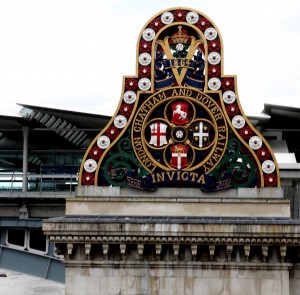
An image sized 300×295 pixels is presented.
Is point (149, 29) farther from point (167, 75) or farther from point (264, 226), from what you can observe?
point (264, 226)

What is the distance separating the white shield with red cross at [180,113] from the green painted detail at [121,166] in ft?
8.45

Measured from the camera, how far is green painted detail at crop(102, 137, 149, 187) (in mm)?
40156

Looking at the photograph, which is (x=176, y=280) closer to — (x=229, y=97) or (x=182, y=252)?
(x=182, y=252)

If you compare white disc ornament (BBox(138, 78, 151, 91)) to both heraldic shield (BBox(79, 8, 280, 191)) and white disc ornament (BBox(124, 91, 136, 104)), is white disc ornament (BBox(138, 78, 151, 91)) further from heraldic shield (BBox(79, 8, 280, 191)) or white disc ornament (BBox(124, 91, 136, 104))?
white disc ornament (BBox(124, 91, 136, 104))

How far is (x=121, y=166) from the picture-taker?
40.3 metres

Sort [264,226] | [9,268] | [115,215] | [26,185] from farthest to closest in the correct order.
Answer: [26,185] < [9,268] < [115,215] < [264,226]

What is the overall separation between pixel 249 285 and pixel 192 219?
13.1 feet

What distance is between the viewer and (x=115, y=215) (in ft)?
129

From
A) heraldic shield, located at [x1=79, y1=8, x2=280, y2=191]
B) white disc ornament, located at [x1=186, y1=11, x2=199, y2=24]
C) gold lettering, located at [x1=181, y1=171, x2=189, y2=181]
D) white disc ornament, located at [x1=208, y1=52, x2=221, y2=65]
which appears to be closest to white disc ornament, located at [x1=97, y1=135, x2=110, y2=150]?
heraldic shield, located at [x1=79, y1=8, x2=280, y2=191]

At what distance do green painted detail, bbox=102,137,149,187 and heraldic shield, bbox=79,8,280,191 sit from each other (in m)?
0.05

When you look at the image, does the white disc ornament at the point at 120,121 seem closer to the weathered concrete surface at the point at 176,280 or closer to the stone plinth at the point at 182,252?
the stone plinth at the point at 182,252

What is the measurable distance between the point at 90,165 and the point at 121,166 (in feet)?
5.06

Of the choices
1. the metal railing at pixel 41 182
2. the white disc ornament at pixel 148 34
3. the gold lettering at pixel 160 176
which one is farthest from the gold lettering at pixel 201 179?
the metal railing at pixel 41 182

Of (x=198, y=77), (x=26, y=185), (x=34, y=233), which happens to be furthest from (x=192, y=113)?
(x=26, y=185)
